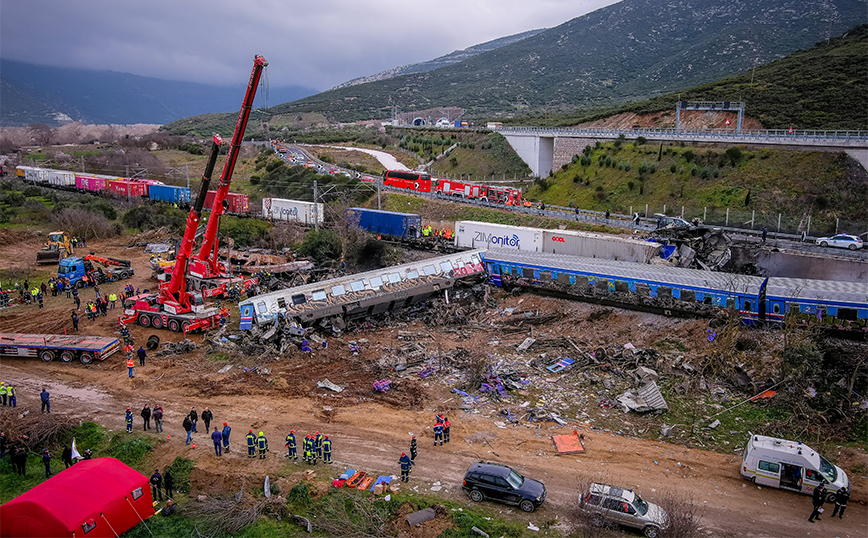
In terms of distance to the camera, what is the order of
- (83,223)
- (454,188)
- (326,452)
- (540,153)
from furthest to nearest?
(540,153) < (454,188) < (83,223) < (326,452)

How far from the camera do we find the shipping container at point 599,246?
33.1m

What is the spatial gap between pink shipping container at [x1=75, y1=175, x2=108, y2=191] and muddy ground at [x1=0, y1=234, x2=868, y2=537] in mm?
40401

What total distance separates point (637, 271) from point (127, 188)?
59174 mm

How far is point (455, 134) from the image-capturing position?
3659 inches

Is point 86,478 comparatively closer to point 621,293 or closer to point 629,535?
point 629,535

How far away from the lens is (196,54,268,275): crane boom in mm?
25234

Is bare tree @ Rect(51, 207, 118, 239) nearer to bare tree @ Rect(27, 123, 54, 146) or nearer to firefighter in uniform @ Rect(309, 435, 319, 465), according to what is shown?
firefighter in uniform @ Rect(309, 435, 319, 465)

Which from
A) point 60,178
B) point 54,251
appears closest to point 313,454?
point 54,251

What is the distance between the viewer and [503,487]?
14.8 metres

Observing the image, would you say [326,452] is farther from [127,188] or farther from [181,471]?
[127,188]

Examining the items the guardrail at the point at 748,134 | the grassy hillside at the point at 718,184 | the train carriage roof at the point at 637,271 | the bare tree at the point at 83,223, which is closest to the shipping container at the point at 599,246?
the train carriage roof at the point at 637,271

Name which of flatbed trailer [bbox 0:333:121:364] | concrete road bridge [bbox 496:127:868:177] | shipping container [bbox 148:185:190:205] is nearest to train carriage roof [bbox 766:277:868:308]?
concrete road bridge [bbox 496:127:868:177]

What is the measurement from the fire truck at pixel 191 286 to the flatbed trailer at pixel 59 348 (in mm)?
3337

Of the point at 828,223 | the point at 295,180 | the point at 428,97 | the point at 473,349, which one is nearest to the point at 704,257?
the point at 828,223
